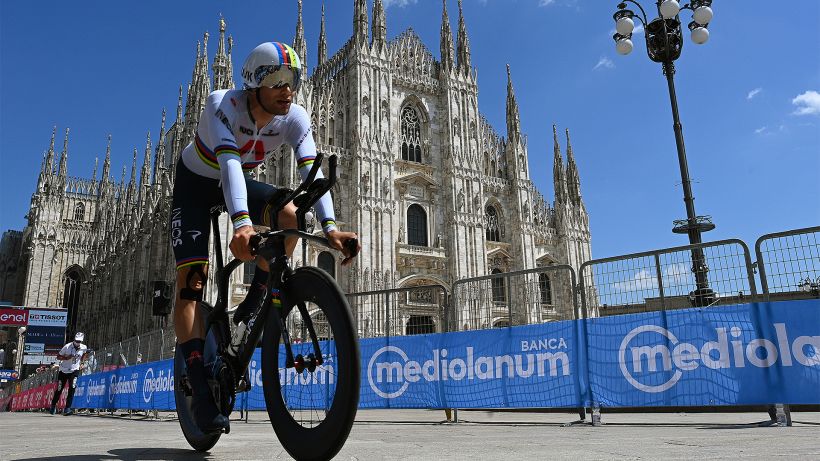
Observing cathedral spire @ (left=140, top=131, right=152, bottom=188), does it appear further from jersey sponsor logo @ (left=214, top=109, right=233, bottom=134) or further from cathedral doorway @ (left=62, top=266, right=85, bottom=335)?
jersey sponsor logo @ (left=214, top=109, right=233, bottom=134)

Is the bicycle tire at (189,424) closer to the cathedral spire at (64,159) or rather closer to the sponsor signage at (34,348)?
the sponsor signage at (34,348)

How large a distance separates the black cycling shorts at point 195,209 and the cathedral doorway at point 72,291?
162 feet

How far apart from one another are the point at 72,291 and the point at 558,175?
1500 inches

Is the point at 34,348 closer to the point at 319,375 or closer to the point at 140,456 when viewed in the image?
the point at 140,456

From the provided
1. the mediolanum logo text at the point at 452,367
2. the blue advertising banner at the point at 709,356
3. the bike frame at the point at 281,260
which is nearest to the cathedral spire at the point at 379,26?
the mediolanum logo text at the point at 452,367

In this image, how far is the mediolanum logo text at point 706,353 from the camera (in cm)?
502

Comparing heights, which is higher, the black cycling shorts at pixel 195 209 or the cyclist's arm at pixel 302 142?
the cyclist's arm at pixel 302 142

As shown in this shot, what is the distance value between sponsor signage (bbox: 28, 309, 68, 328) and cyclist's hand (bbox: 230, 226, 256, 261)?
32610mm

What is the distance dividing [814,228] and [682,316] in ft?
4.54

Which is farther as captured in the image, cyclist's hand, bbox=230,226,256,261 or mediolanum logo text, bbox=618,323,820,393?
mediolanum logo text, bbox=618,323,820,393

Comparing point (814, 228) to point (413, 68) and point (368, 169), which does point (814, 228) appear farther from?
point (413, 68)

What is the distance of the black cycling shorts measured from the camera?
2699mm

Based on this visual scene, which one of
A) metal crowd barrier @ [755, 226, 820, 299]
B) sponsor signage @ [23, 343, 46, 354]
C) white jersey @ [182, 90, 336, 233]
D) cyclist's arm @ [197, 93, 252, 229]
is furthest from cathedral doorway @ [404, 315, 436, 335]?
sponsor signage @ [23, 343, 46, 354]

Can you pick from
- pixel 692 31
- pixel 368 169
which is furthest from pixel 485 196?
pixel 692 31
